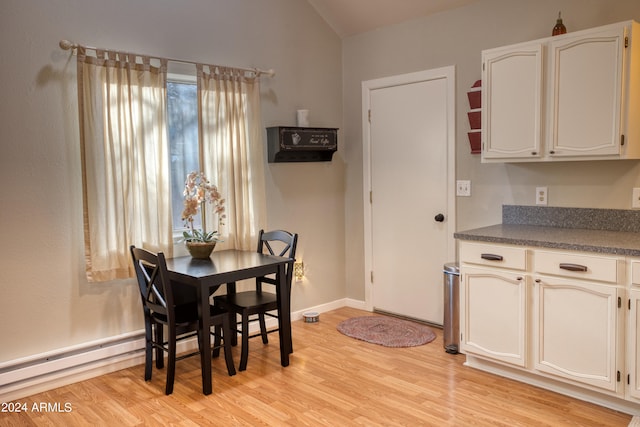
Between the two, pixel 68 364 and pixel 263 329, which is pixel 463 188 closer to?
pixel 263 329

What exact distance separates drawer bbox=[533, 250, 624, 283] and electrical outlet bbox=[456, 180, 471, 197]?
3.56 ft

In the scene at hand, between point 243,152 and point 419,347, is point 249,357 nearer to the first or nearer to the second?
point 419,347

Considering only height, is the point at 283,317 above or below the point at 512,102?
below

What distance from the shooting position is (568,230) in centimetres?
342

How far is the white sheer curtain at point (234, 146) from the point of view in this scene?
3.86m

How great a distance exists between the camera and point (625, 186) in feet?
10.7

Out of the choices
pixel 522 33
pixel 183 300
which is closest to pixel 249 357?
pixel 183 300

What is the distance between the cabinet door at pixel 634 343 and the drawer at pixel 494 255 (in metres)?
0.57

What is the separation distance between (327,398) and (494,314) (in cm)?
112

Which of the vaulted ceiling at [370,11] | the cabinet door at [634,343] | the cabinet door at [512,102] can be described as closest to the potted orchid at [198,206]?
the cabinet door at [512,102]

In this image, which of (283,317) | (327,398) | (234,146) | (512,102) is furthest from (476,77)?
(327,398)

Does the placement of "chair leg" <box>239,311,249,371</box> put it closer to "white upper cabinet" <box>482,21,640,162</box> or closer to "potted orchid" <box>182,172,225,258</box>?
"potted orchid" <box>182,172,225,258</box>

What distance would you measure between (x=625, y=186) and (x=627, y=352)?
3.47ft

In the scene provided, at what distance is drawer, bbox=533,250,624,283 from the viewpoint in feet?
9.07
